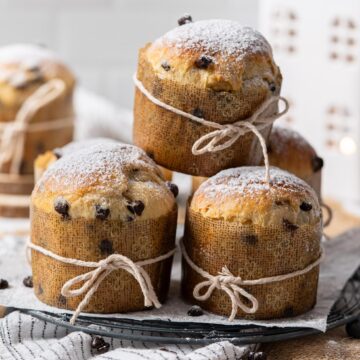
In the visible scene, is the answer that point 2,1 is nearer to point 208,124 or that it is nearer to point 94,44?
point 94,44

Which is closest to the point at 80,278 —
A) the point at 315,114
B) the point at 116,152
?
the point at 116,152

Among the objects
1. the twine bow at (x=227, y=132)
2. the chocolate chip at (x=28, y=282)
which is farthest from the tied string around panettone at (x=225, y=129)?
the chocolate chip at (x=28, y=282)

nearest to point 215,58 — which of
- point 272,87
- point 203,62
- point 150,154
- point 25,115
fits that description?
point 203,62

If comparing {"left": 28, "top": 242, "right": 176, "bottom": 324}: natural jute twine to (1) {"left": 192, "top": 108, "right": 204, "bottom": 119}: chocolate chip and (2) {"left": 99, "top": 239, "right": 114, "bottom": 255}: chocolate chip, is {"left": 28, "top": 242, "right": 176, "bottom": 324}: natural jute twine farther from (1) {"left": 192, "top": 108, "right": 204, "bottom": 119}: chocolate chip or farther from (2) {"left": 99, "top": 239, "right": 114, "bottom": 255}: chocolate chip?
Answer: (1) {"left": 192, "top": 108, "right": 204, "bottom": 119}: chocolate chip

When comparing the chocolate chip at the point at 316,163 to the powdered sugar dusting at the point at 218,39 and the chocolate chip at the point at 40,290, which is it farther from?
the chocolate chip at the point at 40,290

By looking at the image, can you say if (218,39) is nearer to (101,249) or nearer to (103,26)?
(101,249)
